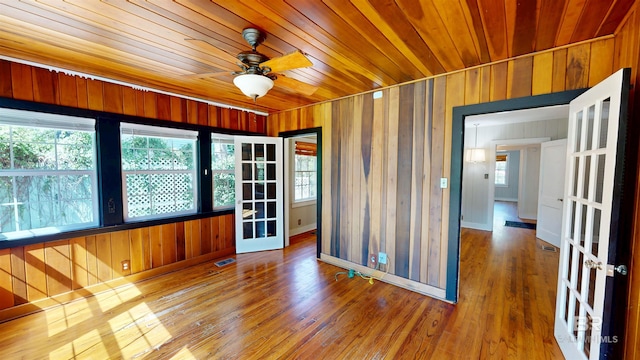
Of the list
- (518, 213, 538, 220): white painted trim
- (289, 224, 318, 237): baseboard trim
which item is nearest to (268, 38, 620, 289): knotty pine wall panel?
(289, 224, 318, 237): baseboard trim

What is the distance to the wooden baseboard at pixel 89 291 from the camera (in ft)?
7.44

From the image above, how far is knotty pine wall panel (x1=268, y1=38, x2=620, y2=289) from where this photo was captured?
1984mm

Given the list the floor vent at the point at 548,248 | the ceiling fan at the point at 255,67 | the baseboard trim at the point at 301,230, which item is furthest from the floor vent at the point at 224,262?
the floor vent at the point at 548,248

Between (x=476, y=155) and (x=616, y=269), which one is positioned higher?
(x=476, y=155)

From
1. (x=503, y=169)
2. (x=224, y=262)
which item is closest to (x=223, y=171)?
(x=224, y=262)

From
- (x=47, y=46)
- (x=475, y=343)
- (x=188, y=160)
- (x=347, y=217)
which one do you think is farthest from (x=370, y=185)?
(x=47, y=46)

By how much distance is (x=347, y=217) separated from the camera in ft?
11.1

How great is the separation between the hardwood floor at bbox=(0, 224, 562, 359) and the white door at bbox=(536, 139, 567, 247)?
1.75 metres

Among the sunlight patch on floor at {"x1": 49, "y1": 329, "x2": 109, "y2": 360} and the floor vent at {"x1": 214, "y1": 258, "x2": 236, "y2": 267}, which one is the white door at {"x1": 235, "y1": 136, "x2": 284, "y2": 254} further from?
the sunlight patch on floor at {"x1": 49, "y1": 329, "x2": 109, "y2": 360}

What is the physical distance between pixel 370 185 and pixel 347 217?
0.60 m

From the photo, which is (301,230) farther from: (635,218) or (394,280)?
(635,218)

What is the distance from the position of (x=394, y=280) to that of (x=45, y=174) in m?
4.01

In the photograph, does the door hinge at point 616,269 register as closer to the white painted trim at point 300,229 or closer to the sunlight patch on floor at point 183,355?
the sunlight patch on floor at point 183,355

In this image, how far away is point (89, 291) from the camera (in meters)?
2.67
